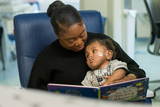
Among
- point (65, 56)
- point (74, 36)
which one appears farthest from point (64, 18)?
point (65, 56)

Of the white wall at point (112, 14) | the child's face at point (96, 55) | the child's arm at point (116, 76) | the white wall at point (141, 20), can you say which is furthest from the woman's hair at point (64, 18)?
the white wall at point (141, 20)

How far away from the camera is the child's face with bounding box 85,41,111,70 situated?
46.2 inches

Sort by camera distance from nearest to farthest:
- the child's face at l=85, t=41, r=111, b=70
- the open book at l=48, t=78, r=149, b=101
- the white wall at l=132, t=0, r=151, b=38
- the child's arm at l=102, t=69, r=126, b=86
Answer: the open book at l=48, t=78, r=149, b=101 < the child's arm at l=102, t=69, r=126, b=86 < the child's face at l=85, t=41, r=111, b=70 < the white wall at l=132, t=0, r=151, b=38

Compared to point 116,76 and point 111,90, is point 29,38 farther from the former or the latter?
point 111,90

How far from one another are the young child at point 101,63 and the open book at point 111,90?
0.16m

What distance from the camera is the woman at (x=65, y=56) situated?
3.57ft

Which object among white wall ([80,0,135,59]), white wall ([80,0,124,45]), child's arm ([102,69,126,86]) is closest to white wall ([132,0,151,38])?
white wall ([80,0,135,59])

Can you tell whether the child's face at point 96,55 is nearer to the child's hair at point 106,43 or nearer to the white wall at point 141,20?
the child's hair at point 106,43

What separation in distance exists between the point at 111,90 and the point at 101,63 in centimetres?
35

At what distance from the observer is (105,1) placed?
8.17 ft

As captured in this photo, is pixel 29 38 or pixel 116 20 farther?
pixel 116 20

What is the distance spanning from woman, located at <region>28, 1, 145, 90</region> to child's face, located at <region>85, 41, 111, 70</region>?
0.05m

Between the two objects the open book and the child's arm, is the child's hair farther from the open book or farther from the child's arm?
the open book

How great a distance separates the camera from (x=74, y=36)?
1.09 meters
